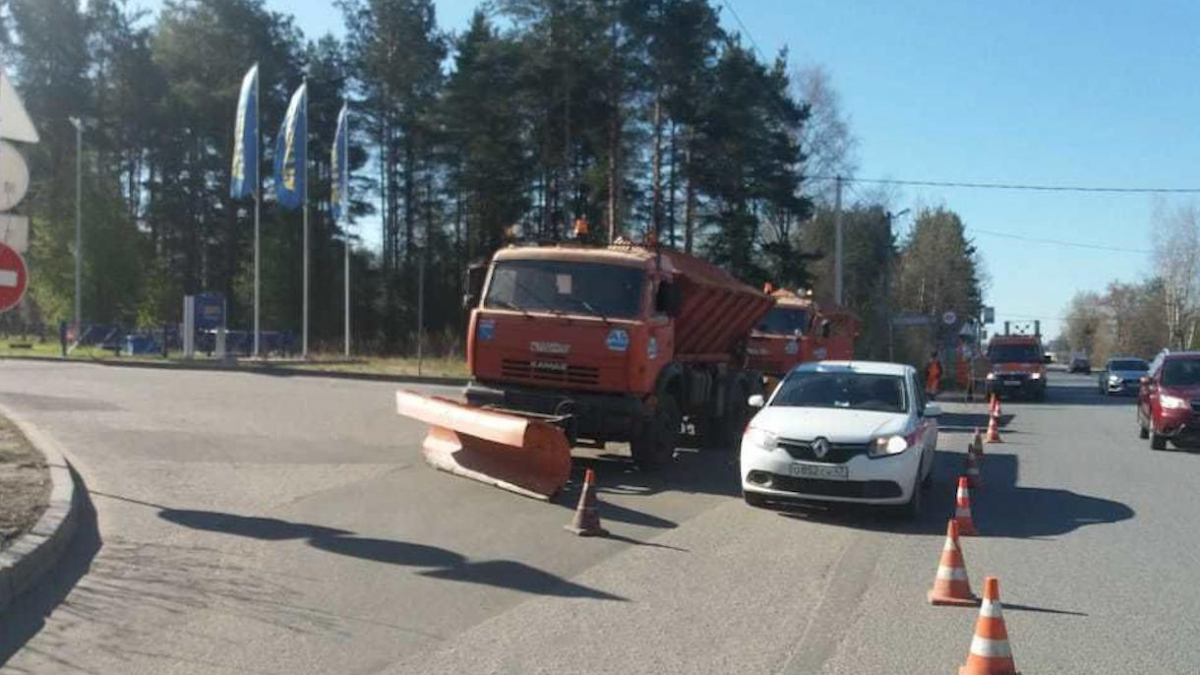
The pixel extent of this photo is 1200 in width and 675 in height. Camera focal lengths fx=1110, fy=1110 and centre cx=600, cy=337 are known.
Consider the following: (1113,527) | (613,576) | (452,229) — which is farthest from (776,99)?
(613,576)

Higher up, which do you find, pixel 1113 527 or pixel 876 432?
pixel 876 432

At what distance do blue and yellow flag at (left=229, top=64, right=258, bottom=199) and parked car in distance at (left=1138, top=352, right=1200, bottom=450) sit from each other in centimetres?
2686

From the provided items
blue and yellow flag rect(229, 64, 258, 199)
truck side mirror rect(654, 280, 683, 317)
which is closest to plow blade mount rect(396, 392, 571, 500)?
truck side mirror rect(654, 280, 683, 317)

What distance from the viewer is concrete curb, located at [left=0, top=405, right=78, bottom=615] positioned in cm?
698

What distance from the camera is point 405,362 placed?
40.3m

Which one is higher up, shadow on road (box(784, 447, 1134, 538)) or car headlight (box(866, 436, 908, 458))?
car headlight (box(866, 436, 908, 458))

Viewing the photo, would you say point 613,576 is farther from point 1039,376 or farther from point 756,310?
point 1039,376

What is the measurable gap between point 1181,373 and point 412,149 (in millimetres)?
43284

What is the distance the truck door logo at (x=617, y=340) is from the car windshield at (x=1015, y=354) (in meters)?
27.3

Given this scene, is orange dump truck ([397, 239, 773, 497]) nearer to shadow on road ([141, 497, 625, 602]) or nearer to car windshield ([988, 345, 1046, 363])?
shadow on road ([141, 497, 625, 602])

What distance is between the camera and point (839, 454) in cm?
1045

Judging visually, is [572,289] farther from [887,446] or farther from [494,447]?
[887,446]

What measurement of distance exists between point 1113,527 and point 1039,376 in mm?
27682

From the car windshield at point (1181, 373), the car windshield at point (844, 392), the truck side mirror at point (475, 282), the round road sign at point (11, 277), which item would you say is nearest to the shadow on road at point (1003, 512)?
the car windshield at point (844, 392)
